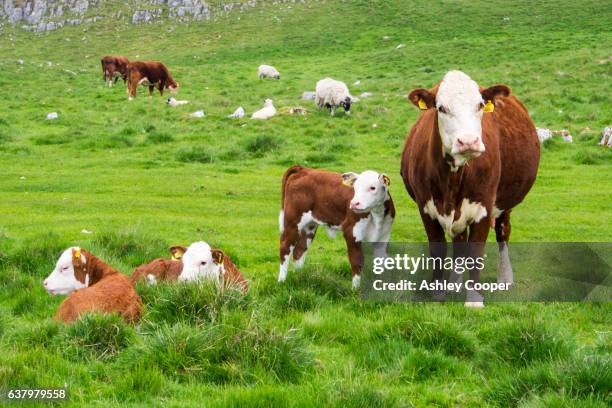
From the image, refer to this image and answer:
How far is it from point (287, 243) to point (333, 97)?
17.0 metres

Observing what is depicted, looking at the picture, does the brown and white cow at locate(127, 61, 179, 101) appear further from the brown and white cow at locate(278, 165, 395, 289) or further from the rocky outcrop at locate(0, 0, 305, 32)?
the rocky outcrop at locate(0, 0, 305, 32)

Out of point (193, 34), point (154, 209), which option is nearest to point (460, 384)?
point (154, 209)

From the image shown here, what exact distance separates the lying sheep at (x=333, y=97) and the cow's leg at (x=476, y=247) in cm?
1778

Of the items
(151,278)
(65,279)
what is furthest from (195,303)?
(65,279)

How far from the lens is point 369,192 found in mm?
8070

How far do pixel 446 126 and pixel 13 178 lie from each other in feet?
42.9

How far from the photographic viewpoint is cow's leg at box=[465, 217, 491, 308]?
7262 millimetres

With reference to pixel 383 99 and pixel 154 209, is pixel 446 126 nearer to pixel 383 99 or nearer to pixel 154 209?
pixel 154 209

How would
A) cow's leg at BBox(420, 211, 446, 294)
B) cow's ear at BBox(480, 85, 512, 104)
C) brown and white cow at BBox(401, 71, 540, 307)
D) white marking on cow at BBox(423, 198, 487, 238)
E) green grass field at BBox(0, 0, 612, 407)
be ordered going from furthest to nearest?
1. cow's leg at BBox(420, 211, 446, 294)
2. white marking on cow at BBox(423, 198, 487, 238)
3. cow's ear at BBox(480, 85, 512, 104)
4. brown and white cow at BBox(401, 71, 540, 307)
5. green grass field at BBox(0, 0, 612, 407)

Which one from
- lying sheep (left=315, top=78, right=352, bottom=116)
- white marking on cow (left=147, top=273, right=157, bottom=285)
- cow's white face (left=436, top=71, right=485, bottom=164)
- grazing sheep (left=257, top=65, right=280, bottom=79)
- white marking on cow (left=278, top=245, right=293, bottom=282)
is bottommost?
white marking on cow (left=278, top=245, right=293, bottom=282)

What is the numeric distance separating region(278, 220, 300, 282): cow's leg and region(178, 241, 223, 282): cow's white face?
3.91 feet

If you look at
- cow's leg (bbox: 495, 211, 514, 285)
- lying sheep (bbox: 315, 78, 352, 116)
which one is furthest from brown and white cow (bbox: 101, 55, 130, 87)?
cow's leg (bbox: 495, 211, 514, 285)

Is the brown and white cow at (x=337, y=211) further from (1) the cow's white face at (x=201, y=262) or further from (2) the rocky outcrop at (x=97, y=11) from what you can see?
(2) the rocky outcrop at (x=97, y=11)

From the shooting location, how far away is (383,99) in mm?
27391
